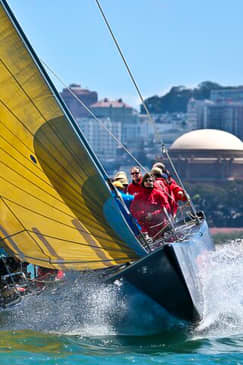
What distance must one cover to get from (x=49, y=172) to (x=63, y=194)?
16 centimetres

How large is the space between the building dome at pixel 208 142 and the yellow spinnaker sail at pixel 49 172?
72.8 metres

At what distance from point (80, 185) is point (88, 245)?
42 cm

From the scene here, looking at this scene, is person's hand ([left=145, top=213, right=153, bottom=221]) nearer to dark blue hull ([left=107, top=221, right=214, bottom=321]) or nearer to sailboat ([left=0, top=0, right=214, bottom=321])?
sailboat ([left=0, top=0, right=214, bottom=321])

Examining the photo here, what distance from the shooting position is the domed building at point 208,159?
259 feet

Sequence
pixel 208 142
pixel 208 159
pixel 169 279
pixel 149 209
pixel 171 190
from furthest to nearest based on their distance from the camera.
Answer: pixel 208 142 → pixel 208 159 → pixel 171 190 → pixel 149 209 → pixel 169 279

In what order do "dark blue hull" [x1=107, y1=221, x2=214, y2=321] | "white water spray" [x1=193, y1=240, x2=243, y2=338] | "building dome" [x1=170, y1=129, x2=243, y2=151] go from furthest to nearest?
"building dome" [x1=170, y1=129, x2=243, y2=151] → "white water spray" [x1=193, y1=240, x2=243, y2=338] → "dark blue hull" [x1=107, y1=221, x2=214, y2=321]

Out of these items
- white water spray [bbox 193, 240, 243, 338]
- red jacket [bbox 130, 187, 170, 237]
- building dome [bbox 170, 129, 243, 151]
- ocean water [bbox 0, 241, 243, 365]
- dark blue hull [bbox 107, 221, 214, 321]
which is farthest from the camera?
building dome [bbox 170, 129, 243, 151]

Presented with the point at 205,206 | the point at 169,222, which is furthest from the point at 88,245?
the point at 205,206

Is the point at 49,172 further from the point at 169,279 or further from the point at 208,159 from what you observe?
the point at 208,159

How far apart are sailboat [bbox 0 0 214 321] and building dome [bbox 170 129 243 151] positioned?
2867 inches

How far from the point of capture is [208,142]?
80.1 m

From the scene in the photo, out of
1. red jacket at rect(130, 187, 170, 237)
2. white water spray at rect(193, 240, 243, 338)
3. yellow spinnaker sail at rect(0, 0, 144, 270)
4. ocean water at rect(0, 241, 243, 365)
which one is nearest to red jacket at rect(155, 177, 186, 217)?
red jacket at rect(130, 187, 170, 237)

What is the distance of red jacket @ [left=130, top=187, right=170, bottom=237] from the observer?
7.12 meters

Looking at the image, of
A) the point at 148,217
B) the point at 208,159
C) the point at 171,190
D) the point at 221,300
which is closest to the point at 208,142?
the point at 208,159
